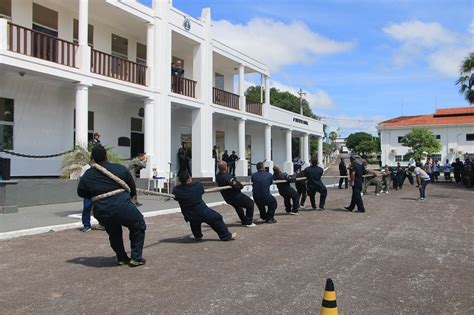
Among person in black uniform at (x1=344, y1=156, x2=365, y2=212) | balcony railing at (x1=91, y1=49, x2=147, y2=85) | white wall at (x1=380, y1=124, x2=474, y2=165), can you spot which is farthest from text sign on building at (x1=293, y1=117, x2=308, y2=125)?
white wall at (x1=380, y1=124, x2=474, y2=165)

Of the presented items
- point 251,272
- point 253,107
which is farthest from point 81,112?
point 253,107

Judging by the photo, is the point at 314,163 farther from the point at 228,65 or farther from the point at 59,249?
the point at 228,65

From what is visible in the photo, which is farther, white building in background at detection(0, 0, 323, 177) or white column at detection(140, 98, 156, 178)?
white column at detection(140, 98, 156, 178)

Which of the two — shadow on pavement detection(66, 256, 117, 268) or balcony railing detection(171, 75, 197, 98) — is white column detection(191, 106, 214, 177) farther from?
shadow on pavement detection(66, 256, 117, 268)

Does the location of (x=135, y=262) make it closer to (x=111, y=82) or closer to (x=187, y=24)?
(x=111, y=82)

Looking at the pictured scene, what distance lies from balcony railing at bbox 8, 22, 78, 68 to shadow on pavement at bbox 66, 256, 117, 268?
9.78 metres

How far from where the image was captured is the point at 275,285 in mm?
5625

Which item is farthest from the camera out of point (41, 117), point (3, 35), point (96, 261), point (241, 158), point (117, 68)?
point (241, 158)

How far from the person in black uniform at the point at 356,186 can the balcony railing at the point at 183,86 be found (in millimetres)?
10298

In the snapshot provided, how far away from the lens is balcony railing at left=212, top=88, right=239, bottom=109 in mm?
25091

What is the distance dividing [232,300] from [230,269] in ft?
4.69

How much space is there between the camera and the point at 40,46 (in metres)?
15.6

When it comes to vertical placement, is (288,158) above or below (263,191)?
above

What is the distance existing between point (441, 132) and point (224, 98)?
4881cm
